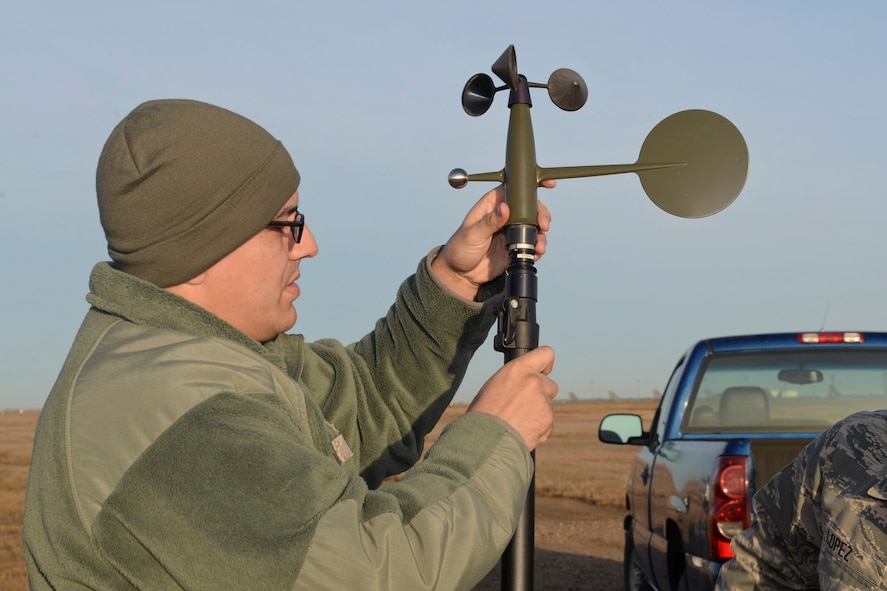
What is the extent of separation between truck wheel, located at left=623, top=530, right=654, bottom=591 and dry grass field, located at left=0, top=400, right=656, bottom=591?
234 centimetres

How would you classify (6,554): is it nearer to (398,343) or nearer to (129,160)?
(398,343)

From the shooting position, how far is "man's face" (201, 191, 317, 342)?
2.57m

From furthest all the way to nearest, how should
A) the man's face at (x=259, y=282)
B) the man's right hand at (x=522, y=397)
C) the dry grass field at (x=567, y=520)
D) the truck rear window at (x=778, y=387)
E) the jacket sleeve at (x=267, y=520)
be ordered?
the dry grass field at (x=567, y=520)
the truck rear window at (x=778, y=387)
the man's face at (x=259, y=282)
the man's right hand at (x=522, y=397)
the jacket sleeve at (x=267, y=520)

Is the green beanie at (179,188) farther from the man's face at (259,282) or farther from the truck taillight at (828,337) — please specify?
the truck taillight at (828,337)

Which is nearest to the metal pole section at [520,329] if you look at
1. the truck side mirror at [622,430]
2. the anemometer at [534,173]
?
the anemometer at [534,173]

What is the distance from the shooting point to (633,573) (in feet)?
25.7

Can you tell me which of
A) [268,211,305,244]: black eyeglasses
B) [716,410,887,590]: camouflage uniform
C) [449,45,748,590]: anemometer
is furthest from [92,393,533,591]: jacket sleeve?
[716,410,887,590]: camouflage uniform

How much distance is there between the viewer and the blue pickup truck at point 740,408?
5.48m

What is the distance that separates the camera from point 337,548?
1.96 m

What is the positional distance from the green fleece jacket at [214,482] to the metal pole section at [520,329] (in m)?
0.16

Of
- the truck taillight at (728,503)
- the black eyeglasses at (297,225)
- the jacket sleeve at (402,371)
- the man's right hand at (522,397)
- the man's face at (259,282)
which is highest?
the black eyeglasses at (297,225)

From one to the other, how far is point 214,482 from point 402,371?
60.6 inches

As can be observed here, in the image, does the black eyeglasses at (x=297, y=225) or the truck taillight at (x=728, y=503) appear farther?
the truck taillight at (x=728, y=503)

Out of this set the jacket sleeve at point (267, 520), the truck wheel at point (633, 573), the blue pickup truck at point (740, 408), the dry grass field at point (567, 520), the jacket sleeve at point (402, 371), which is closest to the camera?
the jacket sleeve at point (267, 520)
